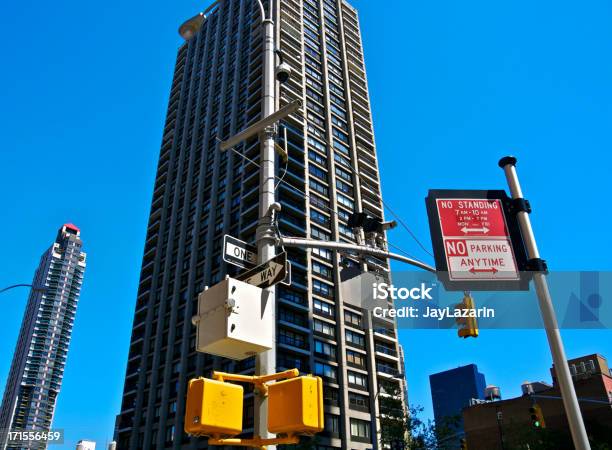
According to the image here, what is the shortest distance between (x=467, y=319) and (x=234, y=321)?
285 inches

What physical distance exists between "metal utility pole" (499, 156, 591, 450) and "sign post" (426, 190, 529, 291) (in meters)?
0.14

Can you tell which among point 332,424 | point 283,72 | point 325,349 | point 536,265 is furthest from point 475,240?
point 325,349

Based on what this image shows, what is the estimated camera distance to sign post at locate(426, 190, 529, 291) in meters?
6.92

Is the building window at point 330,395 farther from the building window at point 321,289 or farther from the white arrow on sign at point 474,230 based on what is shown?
the white arrow on sign at point 474,230

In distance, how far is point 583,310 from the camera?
32.9 ft

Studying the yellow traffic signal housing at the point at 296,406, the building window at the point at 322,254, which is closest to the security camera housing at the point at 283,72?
the yellow traffic signal housing at the point at 296,406

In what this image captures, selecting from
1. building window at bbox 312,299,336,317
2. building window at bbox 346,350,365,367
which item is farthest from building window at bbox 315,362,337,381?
building window at bbox 312,299,336,317

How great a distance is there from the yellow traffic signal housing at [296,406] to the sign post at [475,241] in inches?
115

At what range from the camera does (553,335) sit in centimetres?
676

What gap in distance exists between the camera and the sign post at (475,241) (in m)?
6.92

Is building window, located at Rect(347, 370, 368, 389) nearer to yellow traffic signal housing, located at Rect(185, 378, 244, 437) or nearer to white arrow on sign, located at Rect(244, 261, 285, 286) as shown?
white arrow on sign, located at Rect(244, 261, 285, 286)

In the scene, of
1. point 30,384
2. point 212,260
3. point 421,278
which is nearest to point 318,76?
point 212,260

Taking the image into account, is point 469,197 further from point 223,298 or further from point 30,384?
point 30,384

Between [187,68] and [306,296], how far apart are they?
61014 millimetres
